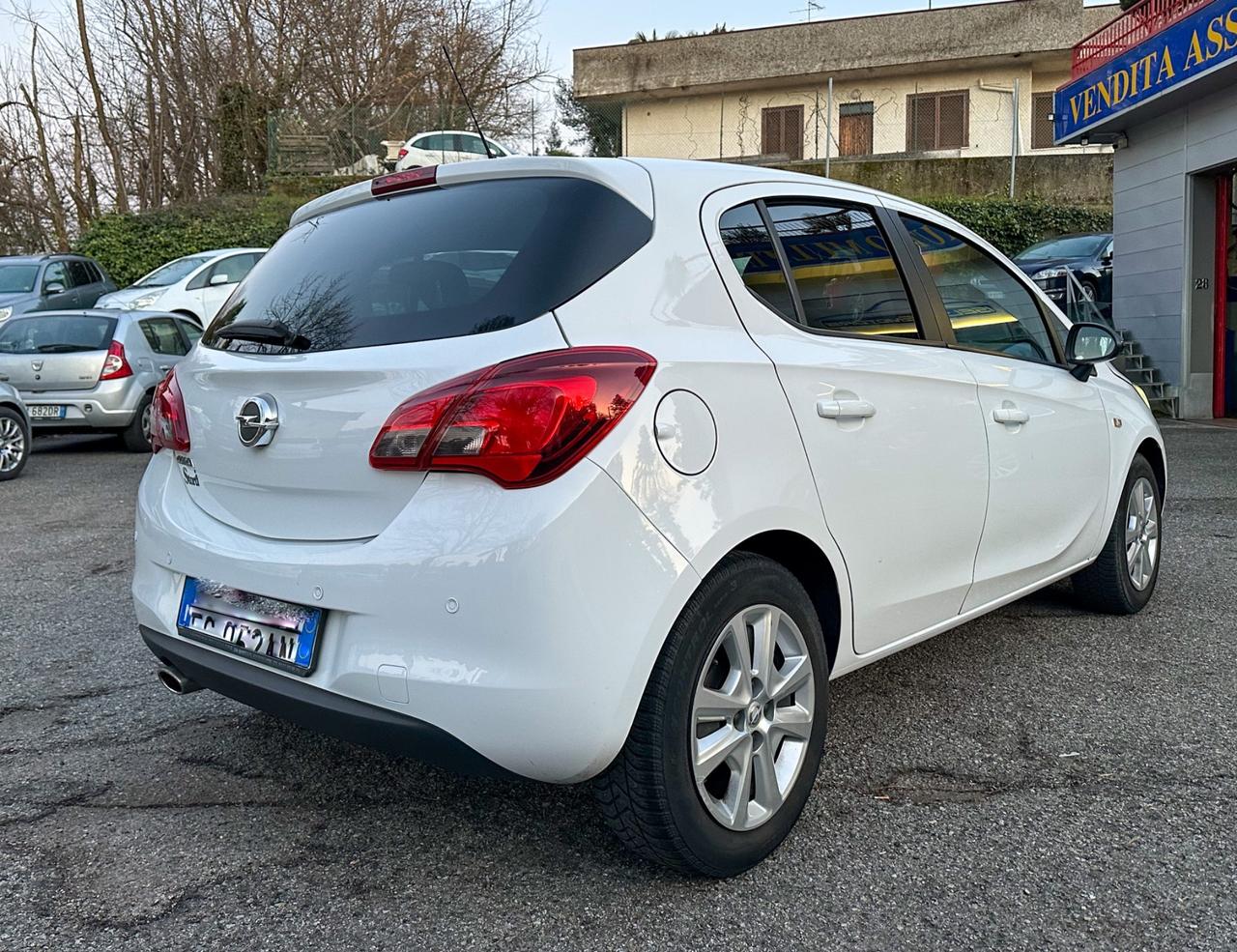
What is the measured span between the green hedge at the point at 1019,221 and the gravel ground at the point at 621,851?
20112mm

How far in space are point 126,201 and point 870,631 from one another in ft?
90.8

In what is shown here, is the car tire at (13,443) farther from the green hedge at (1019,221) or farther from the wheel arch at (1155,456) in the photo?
the green hedge at (1019,221)

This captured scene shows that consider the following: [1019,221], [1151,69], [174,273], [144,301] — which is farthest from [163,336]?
[1019,221]

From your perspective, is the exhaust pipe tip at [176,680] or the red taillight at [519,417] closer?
the red taillight at [519,417]

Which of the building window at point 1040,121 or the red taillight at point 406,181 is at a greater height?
the building window at point 1040,121

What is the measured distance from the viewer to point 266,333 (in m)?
2.74

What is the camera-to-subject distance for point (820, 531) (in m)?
2.71

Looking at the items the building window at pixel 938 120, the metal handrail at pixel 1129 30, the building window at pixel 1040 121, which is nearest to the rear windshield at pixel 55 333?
the metal handrail at pixel 1129 30

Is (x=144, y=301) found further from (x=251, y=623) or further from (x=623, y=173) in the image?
(x=623, y=173)

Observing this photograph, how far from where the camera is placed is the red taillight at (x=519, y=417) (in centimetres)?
219

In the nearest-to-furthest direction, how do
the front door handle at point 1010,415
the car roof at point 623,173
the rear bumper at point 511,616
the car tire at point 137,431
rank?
the rear bumper at point 511,616
the car roof at point 623,173
the front door handle at point 1010,415
the car tire at point 137,431

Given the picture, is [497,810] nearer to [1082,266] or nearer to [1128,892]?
[1128,892]

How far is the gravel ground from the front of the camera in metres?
2.33

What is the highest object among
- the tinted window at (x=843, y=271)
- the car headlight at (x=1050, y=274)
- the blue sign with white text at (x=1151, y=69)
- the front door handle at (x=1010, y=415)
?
the blue sign with white text at (x=1151, y=69)
